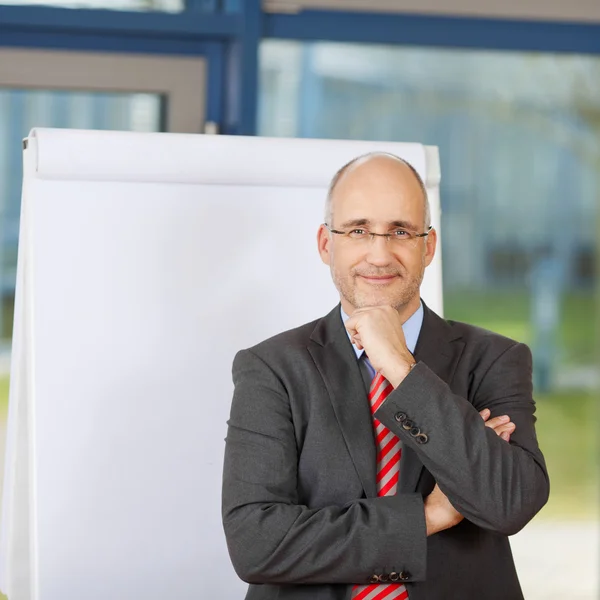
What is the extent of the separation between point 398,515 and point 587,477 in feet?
6.96

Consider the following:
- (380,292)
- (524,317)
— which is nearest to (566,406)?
(524,317)

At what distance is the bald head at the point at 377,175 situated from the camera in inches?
67.2

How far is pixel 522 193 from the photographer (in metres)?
3.46

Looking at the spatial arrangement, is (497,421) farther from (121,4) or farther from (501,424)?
(121,4)

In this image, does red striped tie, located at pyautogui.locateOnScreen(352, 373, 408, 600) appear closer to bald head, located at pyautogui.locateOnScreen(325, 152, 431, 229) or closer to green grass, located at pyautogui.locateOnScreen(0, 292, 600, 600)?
bald head, located at pyautogui.locateOnScreen(325, 152, 431, 229)

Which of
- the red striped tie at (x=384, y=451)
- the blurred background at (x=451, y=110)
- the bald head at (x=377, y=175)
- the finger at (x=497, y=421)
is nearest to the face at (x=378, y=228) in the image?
the bald head at (x=377, y=175)

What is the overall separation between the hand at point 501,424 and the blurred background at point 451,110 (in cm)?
163

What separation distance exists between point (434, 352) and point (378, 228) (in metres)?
0.24

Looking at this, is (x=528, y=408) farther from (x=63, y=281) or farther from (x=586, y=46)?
(x=586, y=46)

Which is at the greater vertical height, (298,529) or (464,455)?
(464,455)

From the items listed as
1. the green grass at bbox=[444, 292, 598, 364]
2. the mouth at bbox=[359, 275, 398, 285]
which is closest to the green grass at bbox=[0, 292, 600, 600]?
the green grass at bbox=[444, 292, 598, 364]

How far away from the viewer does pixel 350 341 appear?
177 centimetres

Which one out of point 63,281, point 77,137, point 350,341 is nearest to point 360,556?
point 350,341

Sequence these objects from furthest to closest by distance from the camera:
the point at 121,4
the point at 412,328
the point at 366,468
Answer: the point at 121,4, the point at 412,328, the point at 366,468
